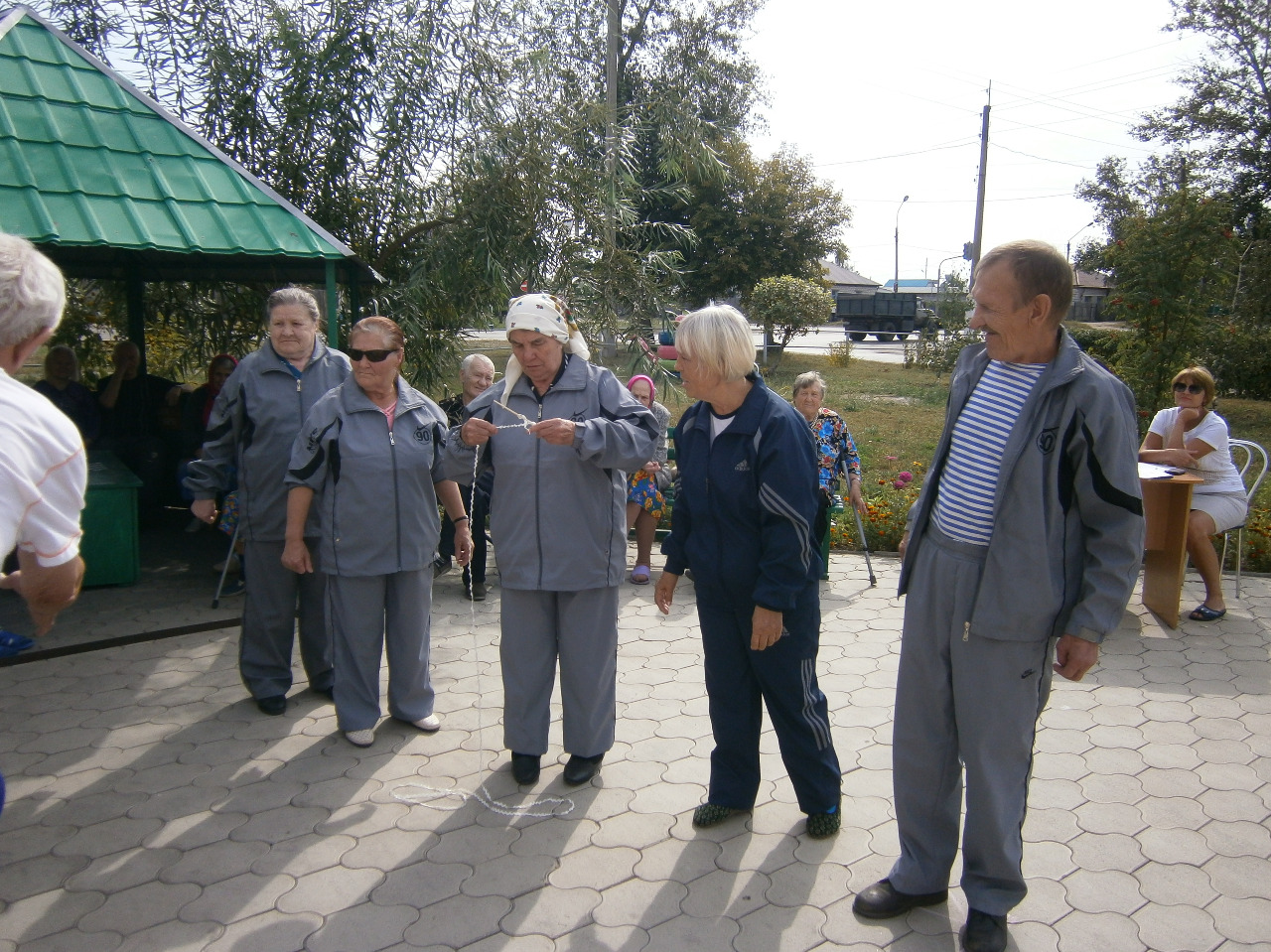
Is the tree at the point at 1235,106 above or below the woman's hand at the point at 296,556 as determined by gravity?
above

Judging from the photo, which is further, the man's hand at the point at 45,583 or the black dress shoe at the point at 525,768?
the black dress shoe at the point at 525,768

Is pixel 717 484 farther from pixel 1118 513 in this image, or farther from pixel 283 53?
pixel 283 53

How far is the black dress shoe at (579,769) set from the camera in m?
3.87

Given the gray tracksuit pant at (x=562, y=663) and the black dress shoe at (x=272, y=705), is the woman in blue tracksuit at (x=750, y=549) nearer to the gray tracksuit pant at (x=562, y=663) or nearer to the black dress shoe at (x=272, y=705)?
the gray tracksuit pant at (x=562, y=663)

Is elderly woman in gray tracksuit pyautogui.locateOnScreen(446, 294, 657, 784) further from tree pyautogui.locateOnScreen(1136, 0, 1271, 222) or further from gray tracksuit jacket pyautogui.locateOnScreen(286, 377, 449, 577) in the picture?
tree pyautogui.locateOnScreen(1136, 0, 1271, 222)

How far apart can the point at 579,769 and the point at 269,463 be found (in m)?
1.98

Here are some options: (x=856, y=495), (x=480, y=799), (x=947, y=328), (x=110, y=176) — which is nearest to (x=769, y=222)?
(x=947, y=328)

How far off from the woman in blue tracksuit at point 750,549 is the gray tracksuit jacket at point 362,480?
1.23 metres

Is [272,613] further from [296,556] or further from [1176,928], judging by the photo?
[1176,928]

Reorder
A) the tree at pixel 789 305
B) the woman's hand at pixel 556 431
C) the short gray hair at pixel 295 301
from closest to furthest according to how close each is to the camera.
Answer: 1. the woman's hand at pixel 556 431
2. the short gray hair at pixel 295 301
3. the tree at pixel 789 305

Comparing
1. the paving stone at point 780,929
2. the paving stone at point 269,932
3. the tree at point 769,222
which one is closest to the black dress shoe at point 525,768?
the paving stone at point 269,932

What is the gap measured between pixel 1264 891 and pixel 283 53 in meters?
7.71

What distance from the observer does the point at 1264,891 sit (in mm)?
3129

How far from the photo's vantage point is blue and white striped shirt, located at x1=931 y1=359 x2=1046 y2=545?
2.72m
